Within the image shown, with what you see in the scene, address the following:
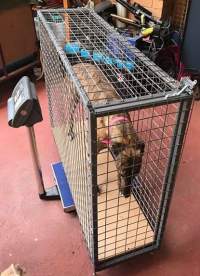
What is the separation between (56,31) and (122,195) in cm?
92

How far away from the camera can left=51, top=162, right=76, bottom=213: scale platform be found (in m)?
1.57

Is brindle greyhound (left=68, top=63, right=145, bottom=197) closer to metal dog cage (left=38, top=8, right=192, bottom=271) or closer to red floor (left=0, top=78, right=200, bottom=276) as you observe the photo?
metal dog cage (left=38, top=8, right=192, bottom=271)

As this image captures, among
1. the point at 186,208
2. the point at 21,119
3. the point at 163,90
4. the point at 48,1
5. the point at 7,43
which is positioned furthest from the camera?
the point at 48,1

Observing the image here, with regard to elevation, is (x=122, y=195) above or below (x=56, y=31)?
below

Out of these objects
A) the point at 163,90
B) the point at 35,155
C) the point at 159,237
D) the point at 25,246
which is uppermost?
the point at 163,90

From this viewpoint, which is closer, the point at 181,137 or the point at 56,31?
the point at 181,137

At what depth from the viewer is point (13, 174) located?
6.09ft

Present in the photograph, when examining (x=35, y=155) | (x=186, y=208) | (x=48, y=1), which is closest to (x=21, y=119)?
(x=35, y=155)

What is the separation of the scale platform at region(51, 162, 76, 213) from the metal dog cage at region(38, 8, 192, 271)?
0.10 m

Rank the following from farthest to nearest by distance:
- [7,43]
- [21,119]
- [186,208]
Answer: [7,43]
[186,208]
[21,119]

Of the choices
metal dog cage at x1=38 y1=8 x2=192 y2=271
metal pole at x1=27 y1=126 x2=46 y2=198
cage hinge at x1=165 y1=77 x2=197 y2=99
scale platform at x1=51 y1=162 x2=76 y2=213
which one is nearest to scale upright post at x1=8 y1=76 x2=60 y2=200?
metal pole at x1=27 y1=126 x2=46 y2=198

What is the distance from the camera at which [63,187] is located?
1666 millimetres

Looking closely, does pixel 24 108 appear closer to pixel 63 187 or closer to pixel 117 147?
pixel 117 147

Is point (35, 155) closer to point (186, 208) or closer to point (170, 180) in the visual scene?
point (170, 180)
